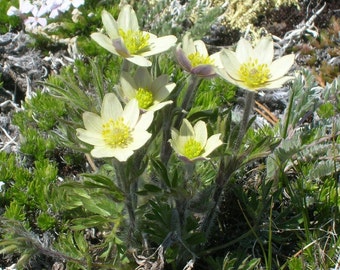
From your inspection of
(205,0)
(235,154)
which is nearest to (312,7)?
(205,0)

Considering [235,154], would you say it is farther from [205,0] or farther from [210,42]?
[205,0]

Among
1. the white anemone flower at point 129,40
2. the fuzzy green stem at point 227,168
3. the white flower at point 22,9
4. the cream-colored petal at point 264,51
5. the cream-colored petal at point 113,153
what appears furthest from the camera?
the white flower at point 22,9

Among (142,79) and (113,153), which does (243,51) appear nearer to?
(142,79)

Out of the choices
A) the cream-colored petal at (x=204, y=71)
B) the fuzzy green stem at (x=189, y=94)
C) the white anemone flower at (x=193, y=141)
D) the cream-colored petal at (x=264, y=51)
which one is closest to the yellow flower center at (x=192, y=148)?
the white anemone flower at (x=193, y=141)

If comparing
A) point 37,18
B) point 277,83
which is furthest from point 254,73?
point 37,18

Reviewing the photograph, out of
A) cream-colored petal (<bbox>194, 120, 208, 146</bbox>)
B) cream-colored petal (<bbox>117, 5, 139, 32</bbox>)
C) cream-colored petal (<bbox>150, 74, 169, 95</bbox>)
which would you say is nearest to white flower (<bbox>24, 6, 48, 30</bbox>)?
cream-colored petal (<bbox>117, 5, 139, 32</bbox>)

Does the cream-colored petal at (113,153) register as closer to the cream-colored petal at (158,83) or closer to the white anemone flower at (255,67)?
the cream-colored petal at (158,83)
